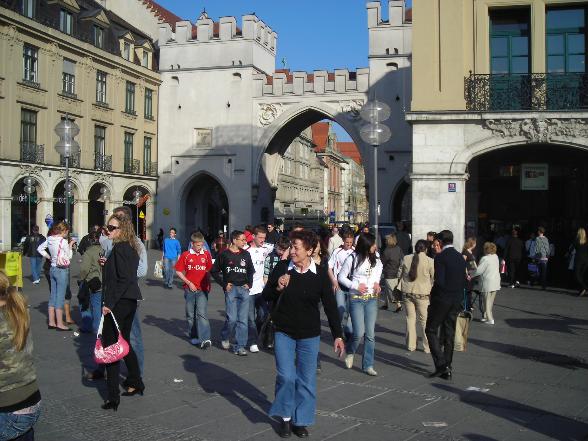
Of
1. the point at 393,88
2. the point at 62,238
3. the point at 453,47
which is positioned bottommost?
the point at 62,238

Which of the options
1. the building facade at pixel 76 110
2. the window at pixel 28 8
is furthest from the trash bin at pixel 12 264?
the window at pixel 28 8

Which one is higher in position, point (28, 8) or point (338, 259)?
point (28, 8)

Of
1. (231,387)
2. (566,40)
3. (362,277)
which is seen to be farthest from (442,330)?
(566,40)

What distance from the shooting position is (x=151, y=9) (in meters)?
46.9

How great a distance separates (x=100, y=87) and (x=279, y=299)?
35270mm

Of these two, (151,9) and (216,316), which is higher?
(151,9)

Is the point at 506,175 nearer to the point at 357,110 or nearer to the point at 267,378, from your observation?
the point at 357,110

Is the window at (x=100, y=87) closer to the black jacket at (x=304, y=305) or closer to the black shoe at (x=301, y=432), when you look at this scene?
the black jacket at (x=304, y=305)

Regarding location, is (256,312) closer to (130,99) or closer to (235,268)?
(235,268)

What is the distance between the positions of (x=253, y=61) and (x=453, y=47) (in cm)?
2356

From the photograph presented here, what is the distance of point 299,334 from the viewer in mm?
6000

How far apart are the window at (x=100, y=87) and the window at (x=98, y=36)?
4.87ft

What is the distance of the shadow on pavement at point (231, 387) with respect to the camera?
676 centimetres

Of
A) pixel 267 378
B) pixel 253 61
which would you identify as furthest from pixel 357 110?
pixel 267 378
